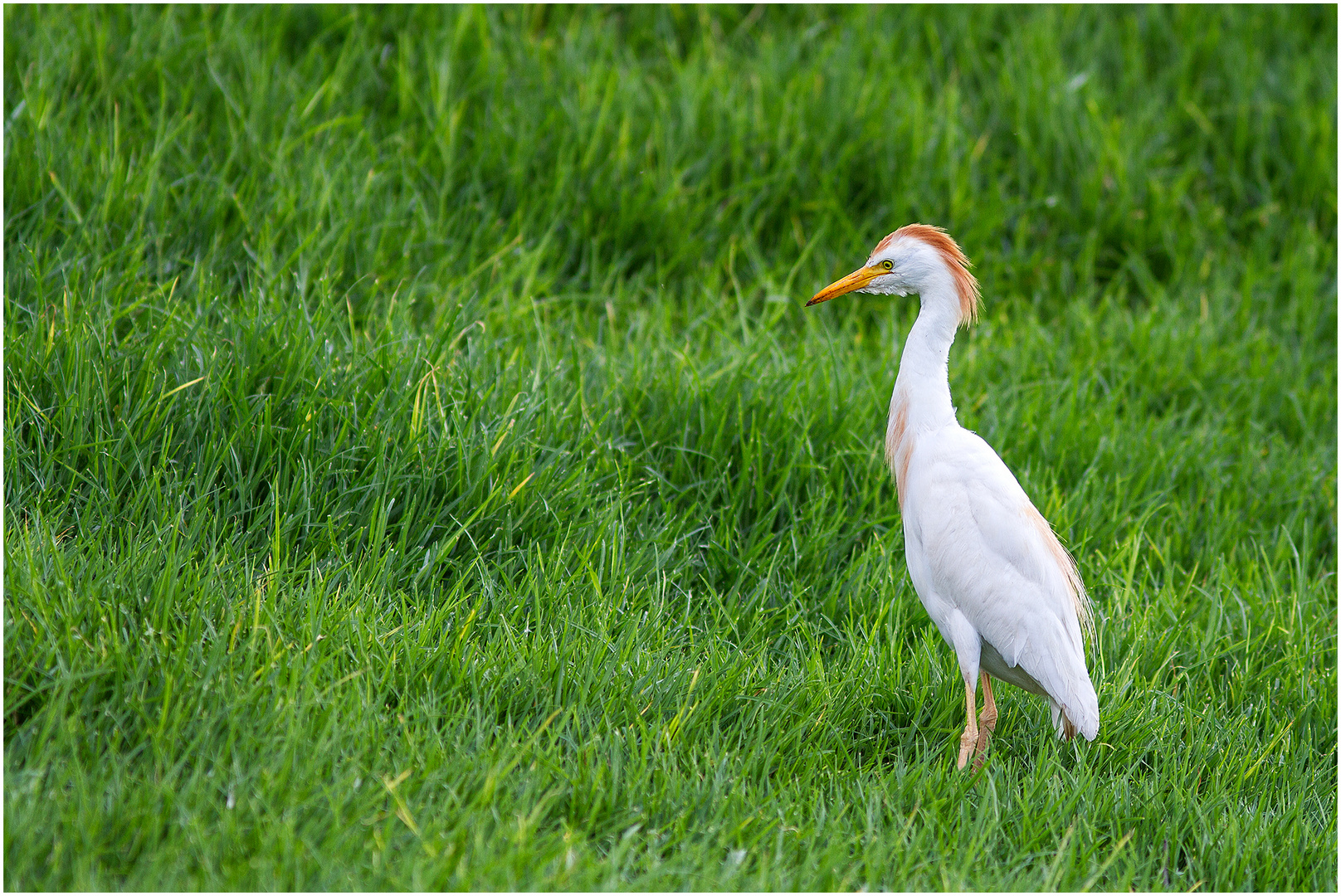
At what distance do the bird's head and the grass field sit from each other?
87cm

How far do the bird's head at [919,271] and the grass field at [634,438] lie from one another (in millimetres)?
872

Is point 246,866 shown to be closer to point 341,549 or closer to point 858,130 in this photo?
point 341,549

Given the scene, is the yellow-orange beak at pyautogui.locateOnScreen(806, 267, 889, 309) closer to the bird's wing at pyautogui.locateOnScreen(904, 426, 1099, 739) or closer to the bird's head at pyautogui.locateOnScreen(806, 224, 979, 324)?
the bird's head at pyautogui.locateOnScreen(806, 224, 979, 324)

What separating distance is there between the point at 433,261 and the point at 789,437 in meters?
2.01

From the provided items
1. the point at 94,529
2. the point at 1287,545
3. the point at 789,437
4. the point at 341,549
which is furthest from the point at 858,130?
the point at 94,529

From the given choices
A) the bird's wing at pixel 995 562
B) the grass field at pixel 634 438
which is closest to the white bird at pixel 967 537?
the bird's wing at pixel 995 562

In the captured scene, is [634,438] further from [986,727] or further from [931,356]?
[986,727]

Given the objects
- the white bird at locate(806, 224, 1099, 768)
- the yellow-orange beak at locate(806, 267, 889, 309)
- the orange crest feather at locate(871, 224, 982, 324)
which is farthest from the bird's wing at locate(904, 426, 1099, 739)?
the yellow-orange beak at locate(806, 267, 889, 309)

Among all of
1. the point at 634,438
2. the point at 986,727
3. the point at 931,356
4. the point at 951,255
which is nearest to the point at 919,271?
the point at 951,255

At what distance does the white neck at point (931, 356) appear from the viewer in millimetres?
3756

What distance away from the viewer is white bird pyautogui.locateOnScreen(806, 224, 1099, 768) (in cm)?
359

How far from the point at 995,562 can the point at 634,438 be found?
1.62 metres

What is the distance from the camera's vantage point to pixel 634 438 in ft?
15.1

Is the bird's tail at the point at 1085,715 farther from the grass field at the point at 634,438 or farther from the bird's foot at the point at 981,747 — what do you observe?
the bird's foot at the point at 981,747
